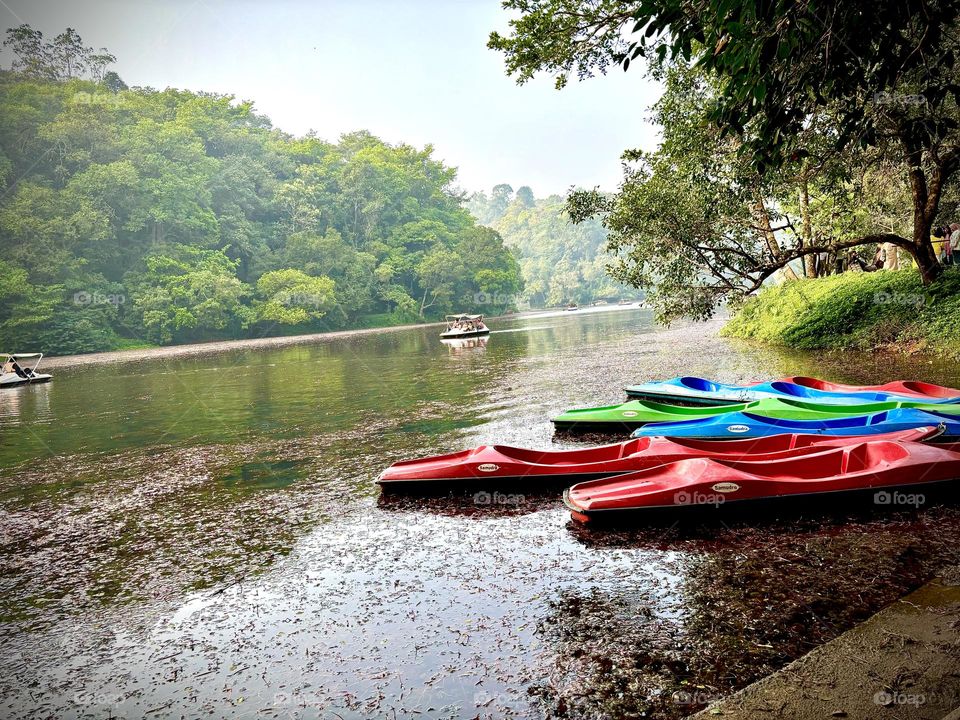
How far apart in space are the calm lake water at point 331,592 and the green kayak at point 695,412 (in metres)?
0.50

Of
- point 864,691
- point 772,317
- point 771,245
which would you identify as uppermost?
point 771,245

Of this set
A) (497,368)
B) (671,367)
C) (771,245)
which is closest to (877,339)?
(771,245)

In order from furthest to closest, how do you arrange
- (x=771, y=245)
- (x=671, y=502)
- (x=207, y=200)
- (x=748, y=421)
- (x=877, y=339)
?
(x=207, y=200)
(x=771, y=245)
(x=877, y=339)
(x=748, y=421)
(x=671, y=502)

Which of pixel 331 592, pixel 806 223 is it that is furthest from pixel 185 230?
pixel 331 592

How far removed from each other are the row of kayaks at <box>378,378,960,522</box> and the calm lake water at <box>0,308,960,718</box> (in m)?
0.22

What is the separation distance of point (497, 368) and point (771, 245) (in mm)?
7107

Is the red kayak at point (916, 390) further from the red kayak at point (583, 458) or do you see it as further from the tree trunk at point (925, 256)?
the tree trunk at point (925, 256)

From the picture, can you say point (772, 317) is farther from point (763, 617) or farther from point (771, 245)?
point (763, 617)

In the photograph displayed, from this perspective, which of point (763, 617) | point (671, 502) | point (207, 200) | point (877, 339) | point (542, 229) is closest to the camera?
point (763, 617)

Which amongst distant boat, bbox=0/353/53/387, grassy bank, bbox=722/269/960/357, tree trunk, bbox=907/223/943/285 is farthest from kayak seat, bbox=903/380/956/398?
distant boat, bbox=0/353/53/387

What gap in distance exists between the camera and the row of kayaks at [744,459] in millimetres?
4133

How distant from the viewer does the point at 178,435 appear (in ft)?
30.6

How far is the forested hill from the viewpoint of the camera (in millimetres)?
93062

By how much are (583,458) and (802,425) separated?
2352mm
